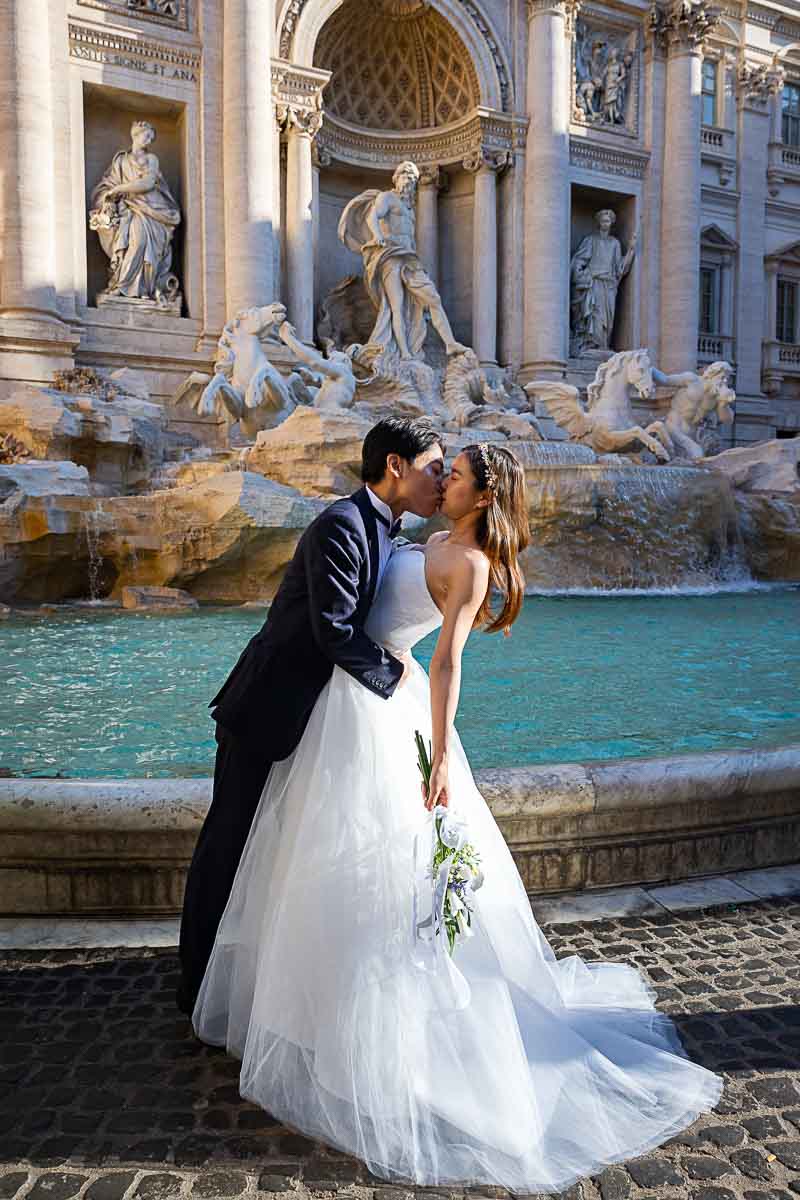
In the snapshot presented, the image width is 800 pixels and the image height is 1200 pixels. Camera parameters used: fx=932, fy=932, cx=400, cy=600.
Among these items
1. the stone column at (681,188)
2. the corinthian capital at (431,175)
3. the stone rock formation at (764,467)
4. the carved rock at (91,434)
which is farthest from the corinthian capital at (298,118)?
the stone rock formation at (764,467)

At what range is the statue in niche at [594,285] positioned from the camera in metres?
21.3

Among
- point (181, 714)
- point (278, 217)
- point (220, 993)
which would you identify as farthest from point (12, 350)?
point (220, 993)

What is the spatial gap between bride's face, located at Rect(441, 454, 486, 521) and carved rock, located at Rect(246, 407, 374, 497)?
8.95 metres

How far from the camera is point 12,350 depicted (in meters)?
14.5

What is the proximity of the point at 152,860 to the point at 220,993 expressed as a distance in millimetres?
690

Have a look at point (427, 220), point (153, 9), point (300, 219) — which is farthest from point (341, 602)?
point (427, 220)

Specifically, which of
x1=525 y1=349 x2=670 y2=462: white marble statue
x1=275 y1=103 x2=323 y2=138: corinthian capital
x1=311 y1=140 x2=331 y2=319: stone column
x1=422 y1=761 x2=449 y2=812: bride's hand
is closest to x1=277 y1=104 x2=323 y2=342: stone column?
x1=275 y1=103 x2=323 y2=138: corinthian capital

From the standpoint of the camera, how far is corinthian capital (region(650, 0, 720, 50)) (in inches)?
824

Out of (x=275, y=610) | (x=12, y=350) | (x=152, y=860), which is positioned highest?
(x=12, y=350)

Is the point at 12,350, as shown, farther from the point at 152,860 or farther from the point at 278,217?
the point at 152,860

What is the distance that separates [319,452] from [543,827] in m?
8.72

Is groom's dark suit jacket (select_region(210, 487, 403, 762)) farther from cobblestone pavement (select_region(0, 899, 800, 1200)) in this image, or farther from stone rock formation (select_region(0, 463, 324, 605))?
stone rock formation (select_region(0, 463, 324, 605))

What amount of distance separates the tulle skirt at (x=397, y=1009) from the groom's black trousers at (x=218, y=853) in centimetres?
8

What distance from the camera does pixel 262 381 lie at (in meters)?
13.6
